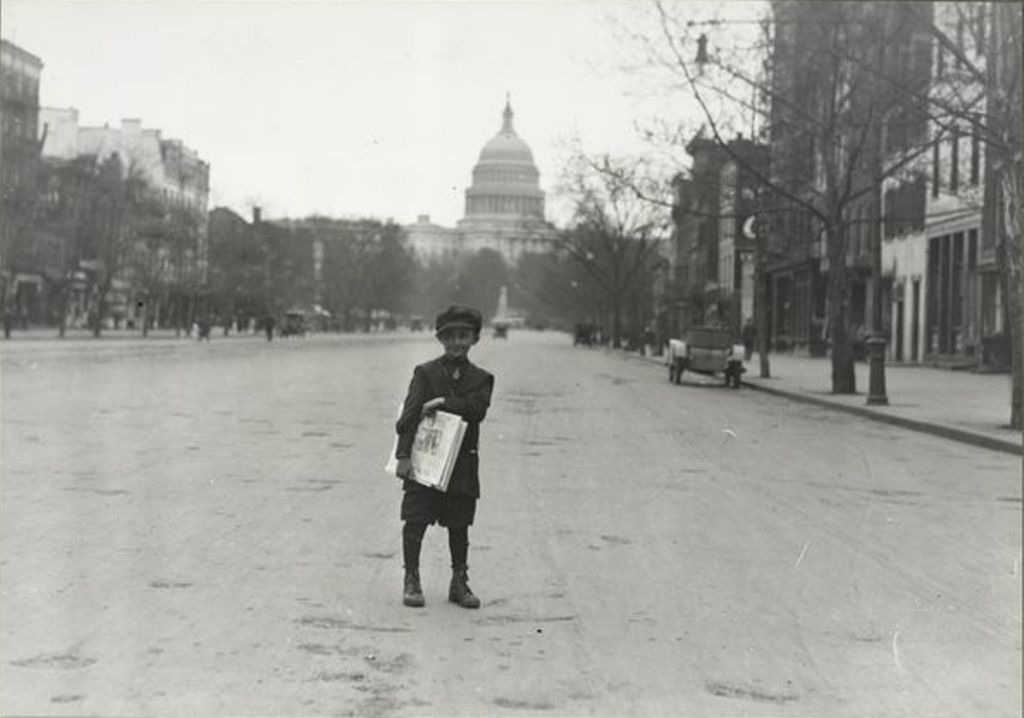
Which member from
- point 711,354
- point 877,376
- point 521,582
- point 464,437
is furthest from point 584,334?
point 464,437

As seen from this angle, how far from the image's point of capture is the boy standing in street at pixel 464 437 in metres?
6.29

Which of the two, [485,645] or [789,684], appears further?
[485,645]

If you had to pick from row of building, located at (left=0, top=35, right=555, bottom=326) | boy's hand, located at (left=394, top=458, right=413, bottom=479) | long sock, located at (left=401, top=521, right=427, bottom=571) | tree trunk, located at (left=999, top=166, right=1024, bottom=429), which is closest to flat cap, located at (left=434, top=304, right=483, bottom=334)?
boy's hand, located at (left=394, top=458, right=413, bottom=479)

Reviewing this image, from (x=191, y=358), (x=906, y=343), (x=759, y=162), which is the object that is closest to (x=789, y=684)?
(x=759, y=162)

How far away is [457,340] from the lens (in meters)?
6.30

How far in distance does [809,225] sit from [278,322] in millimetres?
48275

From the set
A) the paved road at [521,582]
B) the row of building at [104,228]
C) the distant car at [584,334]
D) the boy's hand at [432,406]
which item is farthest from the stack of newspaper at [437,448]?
the distant car at [584,334]

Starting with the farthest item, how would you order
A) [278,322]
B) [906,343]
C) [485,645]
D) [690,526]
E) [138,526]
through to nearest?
[278,322] → [906,343] → [690,526] → [138,526] → [485,645]

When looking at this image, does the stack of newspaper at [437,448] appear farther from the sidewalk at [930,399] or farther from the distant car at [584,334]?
the distant car at [584,334]

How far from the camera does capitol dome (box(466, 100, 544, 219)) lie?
439ft

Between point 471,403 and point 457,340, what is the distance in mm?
311

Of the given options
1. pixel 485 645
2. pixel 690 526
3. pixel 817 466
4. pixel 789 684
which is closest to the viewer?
pixel 789 684

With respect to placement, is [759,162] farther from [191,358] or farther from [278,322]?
[278,322]

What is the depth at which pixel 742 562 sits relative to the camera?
781 cm
